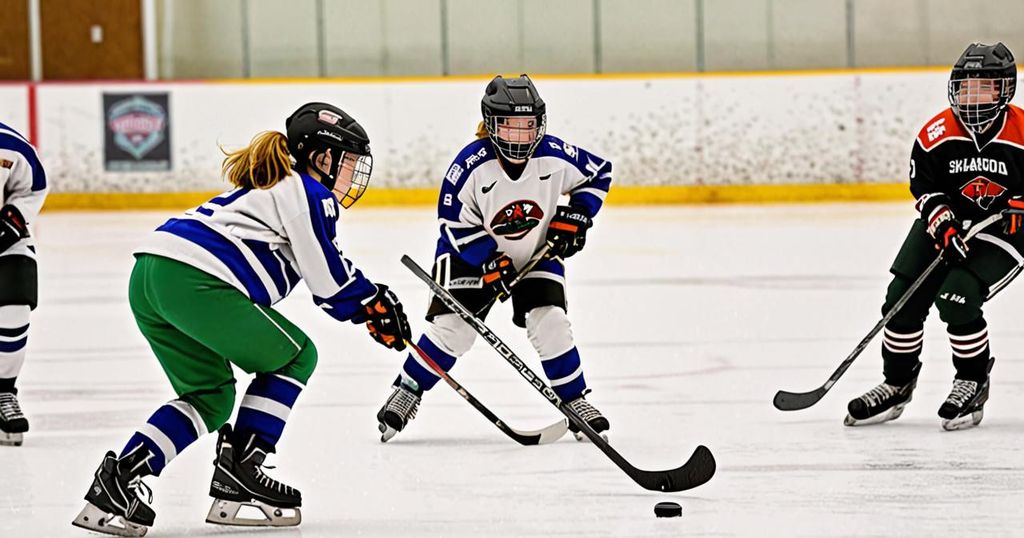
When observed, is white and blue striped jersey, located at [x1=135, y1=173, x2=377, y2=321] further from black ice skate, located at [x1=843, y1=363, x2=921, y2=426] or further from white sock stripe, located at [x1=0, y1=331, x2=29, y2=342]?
black ice skate, located at [x1=843, y1=363, x2=921, y2=426]

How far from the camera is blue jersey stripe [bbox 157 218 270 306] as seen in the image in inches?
103

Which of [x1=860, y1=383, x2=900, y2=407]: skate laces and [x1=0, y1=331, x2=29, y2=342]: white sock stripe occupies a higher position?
[x1=0, y1=331, x2=29, y2=342]: white sock stripe

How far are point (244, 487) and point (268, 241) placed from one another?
432 mm

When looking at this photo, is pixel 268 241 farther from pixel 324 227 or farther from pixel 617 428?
pixel 617 428

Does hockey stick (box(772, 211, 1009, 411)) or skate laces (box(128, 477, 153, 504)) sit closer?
skate laces (box(128, 477, 153, 504))

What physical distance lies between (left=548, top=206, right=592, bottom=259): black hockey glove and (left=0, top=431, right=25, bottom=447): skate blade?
131 cm

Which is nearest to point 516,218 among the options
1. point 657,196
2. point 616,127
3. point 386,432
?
point 386,432

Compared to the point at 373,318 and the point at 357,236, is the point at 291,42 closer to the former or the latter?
the point at 357,236

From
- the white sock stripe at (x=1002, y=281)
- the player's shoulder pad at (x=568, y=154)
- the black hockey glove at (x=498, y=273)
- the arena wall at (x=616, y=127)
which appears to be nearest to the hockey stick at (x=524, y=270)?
the black hockey glove at (x=498, y=273)

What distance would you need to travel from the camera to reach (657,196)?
10562mm

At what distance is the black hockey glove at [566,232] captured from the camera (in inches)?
137

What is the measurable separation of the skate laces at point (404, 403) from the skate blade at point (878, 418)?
1.01 metres

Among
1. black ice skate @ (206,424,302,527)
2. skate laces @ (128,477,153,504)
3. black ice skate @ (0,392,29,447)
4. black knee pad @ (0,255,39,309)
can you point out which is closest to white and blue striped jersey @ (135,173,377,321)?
black ice skate @ (206,424,302,527)

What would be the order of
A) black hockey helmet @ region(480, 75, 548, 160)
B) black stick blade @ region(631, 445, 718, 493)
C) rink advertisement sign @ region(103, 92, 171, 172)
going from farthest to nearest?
rink advertisement sign @ region(103, 92, 171, 172) → black hockey helmet @ region(480, 75, 548, 160) → black stick blade @ region(631, 445, 718, 493)
